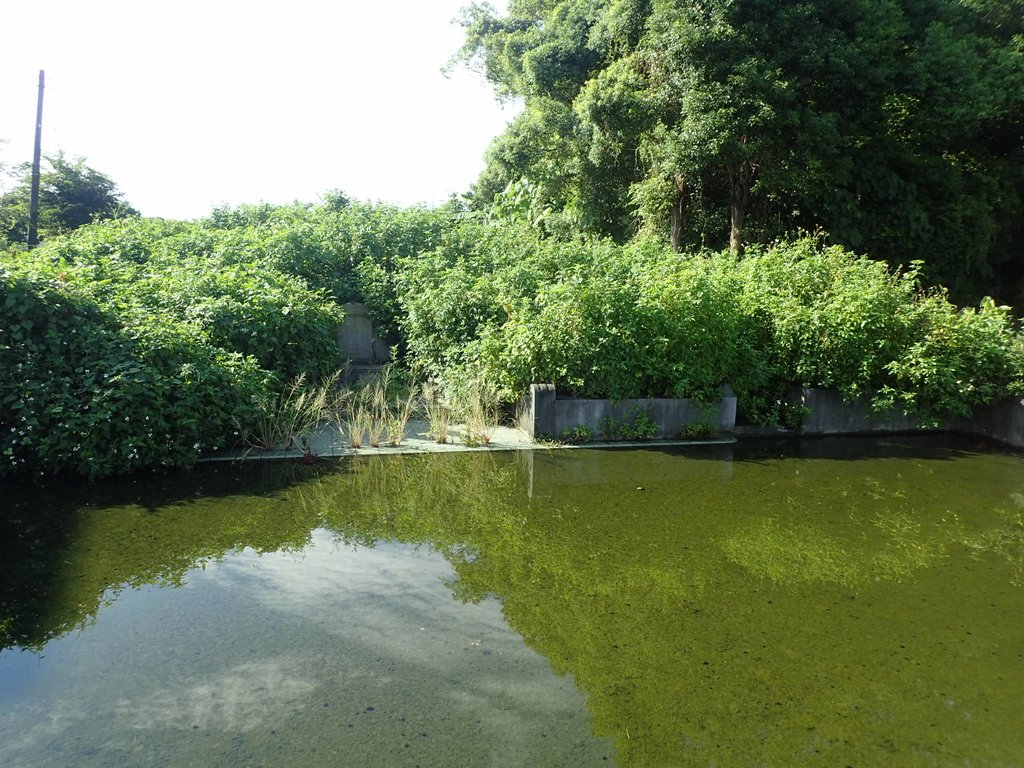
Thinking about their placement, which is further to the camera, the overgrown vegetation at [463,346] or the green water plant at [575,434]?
→ the green water plant at [575,434]

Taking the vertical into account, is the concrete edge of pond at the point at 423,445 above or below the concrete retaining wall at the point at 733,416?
below

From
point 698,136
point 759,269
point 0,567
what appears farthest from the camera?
point 698,136

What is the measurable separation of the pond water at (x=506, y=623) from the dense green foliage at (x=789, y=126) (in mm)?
9692

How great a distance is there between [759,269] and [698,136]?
17.6 feet

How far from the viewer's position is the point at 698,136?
45.8 ft

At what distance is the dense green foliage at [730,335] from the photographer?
822cm

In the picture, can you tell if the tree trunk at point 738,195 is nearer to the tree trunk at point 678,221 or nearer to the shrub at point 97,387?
the tree trunk at point 678,221

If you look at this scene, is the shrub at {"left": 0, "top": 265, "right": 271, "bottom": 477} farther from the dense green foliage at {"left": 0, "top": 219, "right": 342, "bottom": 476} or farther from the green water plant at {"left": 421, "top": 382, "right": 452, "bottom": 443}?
the green water plant at {"left": 421, "top": 382, "right": 452, "bottom": 443}

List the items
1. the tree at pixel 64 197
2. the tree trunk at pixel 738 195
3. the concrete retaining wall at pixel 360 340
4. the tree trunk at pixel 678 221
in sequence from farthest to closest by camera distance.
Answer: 1. the tree at pixel 64 197
2. the tree trunk at pixel 678 221
3. the tree trunk at pixel 738 195
4. the concrete retaining wall at pixel 360 340

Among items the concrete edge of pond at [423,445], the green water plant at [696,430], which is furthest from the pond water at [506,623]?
the green water plant at [696,430]

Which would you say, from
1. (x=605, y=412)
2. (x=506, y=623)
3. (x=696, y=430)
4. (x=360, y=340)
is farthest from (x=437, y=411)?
(x=506, y=623)

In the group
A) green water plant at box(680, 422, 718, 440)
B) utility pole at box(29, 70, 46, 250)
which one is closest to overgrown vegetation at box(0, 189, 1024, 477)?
green water plant at box(680, 422, 718, 440)

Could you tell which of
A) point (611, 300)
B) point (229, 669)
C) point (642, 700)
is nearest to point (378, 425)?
point (611, 300)

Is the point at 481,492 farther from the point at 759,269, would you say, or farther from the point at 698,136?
the point at 698,136
